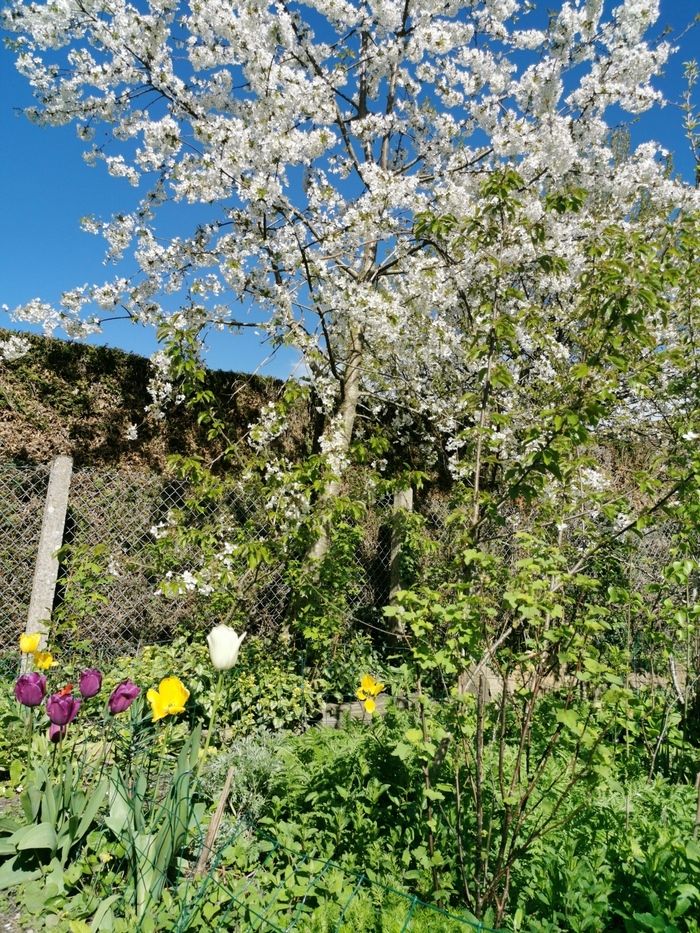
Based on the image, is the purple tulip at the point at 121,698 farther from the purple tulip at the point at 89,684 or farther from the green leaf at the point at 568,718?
the green leaf at the point at 568,718

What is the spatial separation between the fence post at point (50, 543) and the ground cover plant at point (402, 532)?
0.29 m

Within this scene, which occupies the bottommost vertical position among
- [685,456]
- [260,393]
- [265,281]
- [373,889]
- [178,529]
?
[373,889]

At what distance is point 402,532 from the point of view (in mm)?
4906

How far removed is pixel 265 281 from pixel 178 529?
7.20 ft

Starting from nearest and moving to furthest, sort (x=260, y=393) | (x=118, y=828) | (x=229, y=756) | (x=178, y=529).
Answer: (x=118, y=828)
(x=229, y=756)
(x=178, y=529)
(x=260, y=393)

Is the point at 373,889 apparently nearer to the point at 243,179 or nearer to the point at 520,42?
the point at 243,179

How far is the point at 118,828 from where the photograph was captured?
6.82ft

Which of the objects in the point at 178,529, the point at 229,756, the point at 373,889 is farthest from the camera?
the point at 178,529

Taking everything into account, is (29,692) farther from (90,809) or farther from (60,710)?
(90,809)

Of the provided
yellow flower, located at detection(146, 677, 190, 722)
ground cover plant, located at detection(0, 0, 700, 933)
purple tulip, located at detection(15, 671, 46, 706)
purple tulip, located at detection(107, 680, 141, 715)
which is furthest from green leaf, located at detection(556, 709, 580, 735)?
purple tulip, located at detection(15, 671, 46, 706)

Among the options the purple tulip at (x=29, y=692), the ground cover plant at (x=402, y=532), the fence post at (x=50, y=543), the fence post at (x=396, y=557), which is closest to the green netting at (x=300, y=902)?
the ground cover plant at (x=402, y=532)

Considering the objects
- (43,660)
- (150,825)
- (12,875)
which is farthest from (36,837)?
(43,660)

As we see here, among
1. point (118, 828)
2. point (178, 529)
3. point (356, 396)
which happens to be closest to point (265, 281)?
point (356, 396)

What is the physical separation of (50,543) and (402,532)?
257cm
